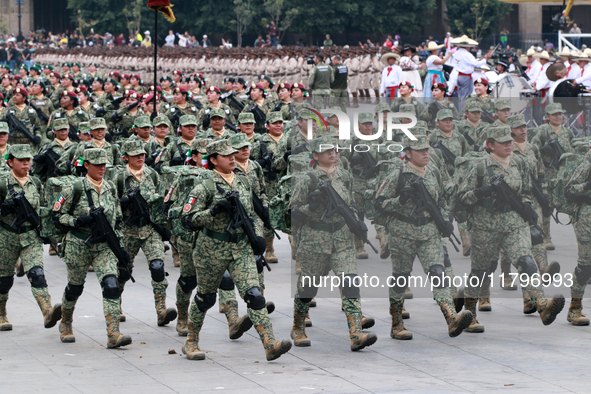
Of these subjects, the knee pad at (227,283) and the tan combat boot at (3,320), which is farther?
the tan combat boot at (3,320)

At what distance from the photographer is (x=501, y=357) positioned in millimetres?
9094

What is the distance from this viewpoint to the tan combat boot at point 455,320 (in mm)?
9297

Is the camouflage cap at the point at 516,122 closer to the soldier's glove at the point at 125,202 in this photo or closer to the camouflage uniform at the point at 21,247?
the soldier's glove at the point at 125,202

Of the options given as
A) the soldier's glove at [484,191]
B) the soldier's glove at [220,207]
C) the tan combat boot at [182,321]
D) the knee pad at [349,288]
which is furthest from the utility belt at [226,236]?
the soldier's glove at [484,191]

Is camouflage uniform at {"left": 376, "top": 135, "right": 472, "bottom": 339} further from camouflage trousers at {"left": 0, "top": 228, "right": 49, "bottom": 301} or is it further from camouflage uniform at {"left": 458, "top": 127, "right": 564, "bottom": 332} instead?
camouflage trousers at {"left": 0, "top": 228, "right": 49, "bottom": 301}

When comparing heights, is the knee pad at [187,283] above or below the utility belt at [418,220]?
below

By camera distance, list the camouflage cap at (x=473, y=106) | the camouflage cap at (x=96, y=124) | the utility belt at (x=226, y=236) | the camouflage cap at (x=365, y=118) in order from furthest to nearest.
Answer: the camouflage cap at (x=473, y=106), the camouflage cap at (x=96, y=124), the camouflage cap at (x=365, y=118), the utility belt at (x=226, y=236)

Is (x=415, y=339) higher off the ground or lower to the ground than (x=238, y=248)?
lower

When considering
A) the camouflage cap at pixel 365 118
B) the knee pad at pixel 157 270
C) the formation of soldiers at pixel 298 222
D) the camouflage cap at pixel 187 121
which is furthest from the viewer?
the camouflage cap at pixel 187 121

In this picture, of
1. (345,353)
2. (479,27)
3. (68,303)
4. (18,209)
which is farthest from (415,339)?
(479,27)

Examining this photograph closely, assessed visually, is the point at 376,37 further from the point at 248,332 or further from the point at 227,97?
the point at 248,332

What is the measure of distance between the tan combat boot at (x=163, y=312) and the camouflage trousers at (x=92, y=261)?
937 mm

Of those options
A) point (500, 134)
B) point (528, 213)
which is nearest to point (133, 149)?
point (500, 134)

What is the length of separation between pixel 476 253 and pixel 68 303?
4087mm
